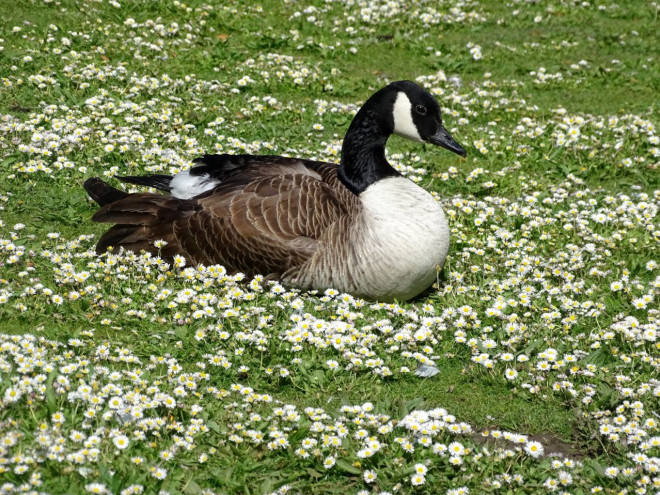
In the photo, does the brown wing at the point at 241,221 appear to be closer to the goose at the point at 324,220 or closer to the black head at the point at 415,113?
the goose at the point at 324,220

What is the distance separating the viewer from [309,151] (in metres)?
11.6

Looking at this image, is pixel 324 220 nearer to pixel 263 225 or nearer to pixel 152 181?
pixel 263 225

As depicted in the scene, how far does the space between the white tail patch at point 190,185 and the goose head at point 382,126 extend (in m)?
1.46

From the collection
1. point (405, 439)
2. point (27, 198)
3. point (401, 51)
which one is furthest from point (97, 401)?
point (401, 51)

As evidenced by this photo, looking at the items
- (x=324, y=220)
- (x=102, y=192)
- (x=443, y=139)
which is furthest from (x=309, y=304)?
(x=102, y=192)

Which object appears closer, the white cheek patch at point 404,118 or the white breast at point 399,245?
the white breast at point 399,245

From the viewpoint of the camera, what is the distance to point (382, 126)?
28.3ft

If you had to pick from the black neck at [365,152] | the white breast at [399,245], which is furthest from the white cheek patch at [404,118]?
the white breast at [399,245]

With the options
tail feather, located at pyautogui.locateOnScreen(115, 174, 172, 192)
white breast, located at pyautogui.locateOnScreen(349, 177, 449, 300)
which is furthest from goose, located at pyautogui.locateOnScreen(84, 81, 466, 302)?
tail feather, located at pyautogui.locateOnScreen(115, 174, 172, 192)

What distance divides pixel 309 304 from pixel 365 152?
174 centimetres

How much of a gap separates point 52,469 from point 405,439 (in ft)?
7.71

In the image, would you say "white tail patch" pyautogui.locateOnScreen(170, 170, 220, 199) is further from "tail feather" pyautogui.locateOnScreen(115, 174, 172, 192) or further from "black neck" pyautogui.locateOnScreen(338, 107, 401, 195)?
"black neck" pyautogui.locateOnScreen(338, 107, 401, 195)

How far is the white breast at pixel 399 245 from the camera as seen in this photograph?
791 centimetres

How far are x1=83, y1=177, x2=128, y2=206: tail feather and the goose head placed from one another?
2412 millimetres
